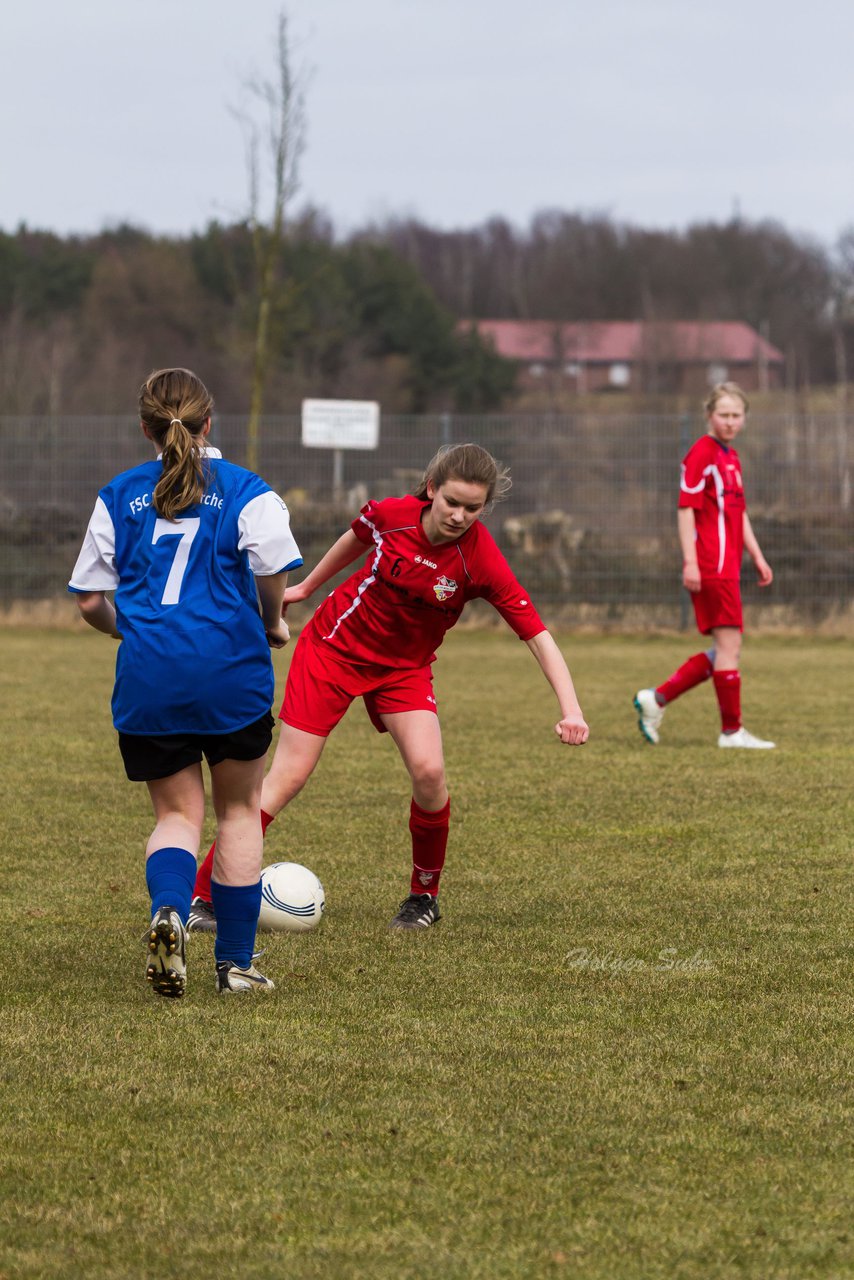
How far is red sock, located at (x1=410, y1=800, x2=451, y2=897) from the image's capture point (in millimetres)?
5371

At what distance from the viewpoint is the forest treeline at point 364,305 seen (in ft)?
152

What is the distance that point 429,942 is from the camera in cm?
504

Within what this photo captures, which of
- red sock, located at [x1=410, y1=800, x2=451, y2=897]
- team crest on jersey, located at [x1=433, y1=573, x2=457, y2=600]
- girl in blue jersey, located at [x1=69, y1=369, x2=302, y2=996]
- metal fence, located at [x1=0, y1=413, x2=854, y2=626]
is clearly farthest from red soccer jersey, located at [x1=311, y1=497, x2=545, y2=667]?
metal fence, located at [x1=0, y1=413, x2=854, y2=626]

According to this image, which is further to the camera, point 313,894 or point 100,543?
point 313,894

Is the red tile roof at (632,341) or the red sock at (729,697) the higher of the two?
the red tile roof at (632,341)

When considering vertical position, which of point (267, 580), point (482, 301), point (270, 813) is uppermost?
point (482, 301)

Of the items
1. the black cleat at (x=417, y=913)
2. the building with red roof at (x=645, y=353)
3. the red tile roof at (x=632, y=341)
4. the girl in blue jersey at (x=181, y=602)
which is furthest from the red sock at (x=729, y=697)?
the red tile roof at (x=632, y=341)

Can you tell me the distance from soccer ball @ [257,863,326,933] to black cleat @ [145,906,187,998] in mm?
1075

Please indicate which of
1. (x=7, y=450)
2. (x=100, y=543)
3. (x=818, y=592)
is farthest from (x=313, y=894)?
(x=7, y=450)

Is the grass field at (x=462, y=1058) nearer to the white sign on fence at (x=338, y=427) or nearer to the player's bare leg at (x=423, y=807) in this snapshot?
the player's bare leg at (x=423, y=807)

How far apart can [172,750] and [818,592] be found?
14.7 m

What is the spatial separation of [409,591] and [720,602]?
4.75 m

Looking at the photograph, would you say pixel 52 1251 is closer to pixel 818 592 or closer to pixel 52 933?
pixel 52 933

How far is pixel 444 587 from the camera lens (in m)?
5.09
